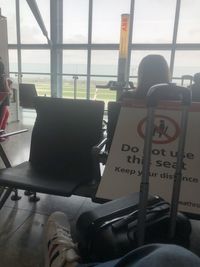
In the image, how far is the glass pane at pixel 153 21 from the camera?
5.33 m

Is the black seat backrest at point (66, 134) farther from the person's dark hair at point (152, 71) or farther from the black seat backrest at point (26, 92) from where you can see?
the black seat backrest at point (26, 92)

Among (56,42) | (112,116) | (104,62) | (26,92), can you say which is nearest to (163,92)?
(112,116)

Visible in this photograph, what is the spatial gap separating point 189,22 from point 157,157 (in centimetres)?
503

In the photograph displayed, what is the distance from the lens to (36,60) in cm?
666

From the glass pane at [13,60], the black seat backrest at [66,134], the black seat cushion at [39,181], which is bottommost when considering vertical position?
the black seat cushion at [39,181]

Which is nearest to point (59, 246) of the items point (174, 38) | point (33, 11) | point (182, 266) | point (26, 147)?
point (182, 266)

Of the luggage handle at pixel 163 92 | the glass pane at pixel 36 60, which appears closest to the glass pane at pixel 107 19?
the glass pane at pixel 36 60

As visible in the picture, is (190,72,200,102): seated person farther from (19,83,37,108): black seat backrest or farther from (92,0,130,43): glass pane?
(92,0,130,43): glass pane

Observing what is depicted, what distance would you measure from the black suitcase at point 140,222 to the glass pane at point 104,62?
5.29m

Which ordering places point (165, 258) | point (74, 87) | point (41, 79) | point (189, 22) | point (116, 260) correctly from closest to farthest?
point (165, 258) → point (116, 260) → point (189, 22) → point (74, 87) → point (41, 79)

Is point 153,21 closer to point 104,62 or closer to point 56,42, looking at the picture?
point 104,62

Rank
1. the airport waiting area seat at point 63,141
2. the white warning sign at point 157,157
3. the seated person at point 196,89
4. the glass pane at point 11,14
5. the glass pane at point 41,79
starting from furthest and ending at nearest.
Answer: the glass pane at point 41,79
the glass pane at point 11,14
the seated person at point 196,89
the airport waiting area seat at point 63,141
the white warning sign at point 157,157

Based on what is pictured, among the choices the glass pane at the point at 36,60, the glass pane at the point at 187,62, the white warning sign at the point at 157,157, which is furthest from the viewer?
the glass pane at the point at 36,60

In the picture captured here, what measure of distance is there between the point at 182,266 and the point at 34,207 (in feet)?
5.26
